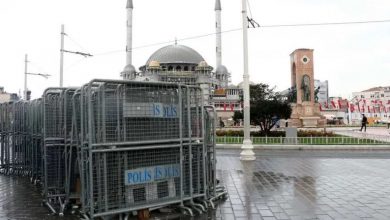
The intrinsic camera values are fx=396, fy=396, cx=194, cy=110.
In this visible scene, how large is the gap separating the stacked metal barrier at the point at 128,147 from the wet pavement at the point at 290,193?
0.56m

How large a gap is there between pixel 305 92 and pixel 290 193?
136 feet

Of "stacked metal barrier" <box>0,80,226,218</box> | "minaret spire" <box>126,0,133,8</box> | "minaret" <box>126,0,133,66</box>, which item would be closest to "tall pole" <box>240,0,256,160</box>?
"stacked metal barrier" <box>0,80,226,218</box>

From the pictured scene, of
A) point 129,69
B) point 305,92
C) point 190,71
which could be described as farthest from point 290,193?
point 190,71

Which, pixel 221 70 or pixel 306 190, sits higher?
pixel 221 70

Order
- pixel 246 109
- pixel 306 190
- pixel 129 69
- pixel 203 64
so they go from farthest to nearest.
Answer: pixel 203 64, pixel 129 69, pixel 246 109, pixel 306 190

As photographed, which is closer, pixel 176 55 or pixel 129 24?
pixel 129 24

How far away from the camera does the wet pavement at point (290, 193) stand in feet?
22.9

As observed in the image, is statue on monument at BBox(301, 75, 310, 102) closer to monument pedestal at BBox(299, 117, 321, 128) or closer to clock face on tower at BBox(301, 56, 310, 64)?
clock face on tower at BBox(301, 56, 310, 64)

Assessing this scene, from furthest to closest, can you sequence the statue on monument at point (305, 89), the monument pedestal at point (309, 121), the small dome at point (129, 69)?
the small dome at point (129, 69) < the statue on monument at point (305, 89) < the monument pedestal at point (309, 121)

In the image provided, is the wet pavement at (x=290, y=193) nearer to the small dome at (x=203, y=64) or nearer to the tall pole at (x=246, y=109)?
the tall pole at (x=246, y=109)

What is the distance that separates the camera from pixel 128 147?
6.24 meters

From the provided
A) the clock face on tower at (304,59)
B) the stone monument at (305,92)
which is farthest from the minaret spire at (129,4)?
the clock face on tower at (304,59)

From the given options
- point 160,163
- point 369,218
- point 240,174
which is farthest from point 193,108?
point 240,174

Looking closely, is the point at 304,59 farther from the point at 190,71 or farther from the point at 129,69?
the point at 190,71
